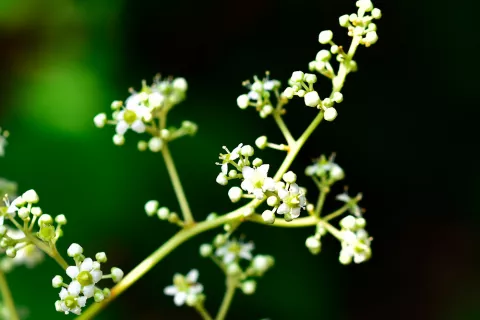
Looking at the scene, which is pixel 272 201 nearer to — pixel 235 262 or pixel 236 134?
pixel 235 262

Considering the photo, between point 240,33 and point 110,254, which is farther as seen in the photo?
point 240,33

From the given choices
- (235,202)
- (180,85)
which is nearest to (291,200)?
(235,202)

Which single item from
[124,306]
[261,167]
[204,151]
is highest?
[204,151]

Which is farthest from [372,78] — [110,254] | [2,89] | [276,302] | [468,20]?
[2,89]

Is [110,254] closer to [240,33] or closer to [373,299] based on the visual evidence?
[240,33]

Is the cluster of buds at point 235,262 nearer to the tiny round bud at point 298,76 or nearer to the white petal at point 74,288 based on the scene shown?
the white petal at point 74,288

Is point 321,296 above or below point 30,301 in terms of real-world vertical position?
below

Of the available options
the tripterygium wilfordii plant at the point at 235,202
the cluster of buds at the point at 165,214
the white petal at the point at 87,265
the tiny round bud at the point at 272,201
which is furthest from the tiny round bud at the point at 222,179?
the white petal at the point at 87,265

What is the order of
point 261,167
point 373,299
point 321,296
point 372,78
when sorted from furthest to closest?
point 373,299 < point 372,78 < point 321,296 < point 261,167
